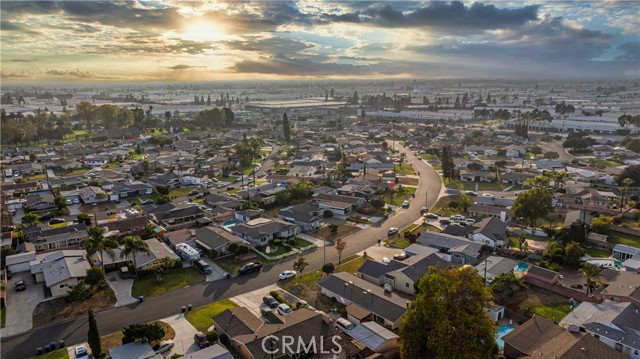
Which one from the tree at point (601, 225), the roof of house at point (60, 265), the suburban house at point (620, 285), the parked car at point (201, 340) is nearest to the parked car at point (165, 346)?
the parked car at point (201, 340)

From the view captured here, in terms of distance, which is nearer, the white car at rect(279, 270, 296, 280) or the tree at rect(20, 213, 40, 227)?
the white car at rect(279, 270, 296, 280)

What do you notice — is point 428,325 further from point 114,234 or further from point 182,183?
point 182,183

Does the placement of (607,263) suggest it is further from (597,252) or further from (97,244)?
(97,244)

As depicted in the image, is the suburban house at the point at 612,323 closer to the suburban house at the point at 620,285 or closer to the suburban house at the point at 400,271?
the suburban house at the point at 620,285

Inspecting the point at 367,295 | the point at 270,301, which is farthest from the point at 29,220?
the point at 367,295

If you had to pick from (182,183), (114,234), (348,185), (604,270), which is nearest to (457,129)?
(348,185)

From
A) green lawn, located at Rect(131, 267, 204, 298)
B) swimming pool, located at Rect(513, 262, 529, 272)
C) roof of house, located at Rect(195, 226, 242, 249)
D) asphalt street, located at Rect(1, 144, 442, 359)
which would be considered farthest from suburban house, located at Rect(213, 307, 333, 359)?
swimming pool, located at Rect(513, 262, 529, 272)

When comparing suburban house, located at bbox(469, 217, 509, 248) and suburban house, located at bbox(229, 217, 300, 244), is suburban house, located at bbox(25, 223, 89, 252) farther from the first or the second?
suburban house, located at bbox(469, 217, 509, 248)

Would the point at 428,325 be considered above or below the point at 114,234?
above
